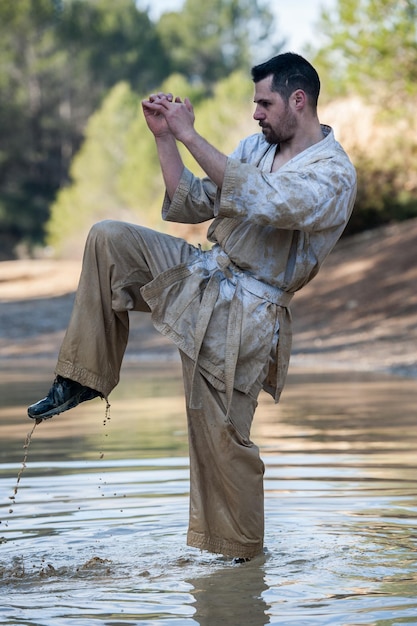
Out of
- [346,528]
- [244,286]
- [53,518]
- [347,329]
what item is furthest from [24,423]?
[347,329]

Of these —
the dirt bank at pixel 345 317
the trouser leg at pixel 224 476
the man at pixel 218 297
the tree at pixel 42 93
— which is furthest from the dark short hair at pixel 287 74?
the tree at pixel 42 93

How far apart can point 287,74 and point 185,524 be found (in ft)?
7.76

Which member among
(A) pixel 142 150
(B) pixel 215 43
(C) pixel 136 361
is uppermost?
(B) pixel 215 43

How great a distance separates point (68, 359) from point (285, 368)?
3.08 ft

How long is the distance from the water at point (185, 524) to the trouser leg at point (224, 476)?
0.13m

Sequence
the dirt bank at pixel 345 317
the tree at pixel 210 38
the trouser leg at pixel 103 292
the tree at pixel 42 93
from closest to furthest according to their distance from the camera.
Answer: the trouser leg at pixel 103 292 < the dirt bank at pixel 345 317 < the tree at pixel 42 93 < the tree at pixel 210 38

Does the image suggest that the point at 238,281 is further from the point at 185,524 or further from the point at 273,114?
the point at 185,524

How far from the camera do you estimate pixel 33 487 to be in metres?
7.49

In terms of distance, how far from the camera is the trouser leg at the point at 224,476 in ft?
17.2

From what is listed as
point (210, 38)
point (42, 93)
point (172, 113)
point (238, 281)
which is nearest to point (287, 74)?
point (172, 113)

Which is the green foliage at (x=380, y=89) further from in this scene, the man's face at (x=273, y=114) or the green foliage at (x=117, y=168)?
the man's face at (x=273, y=114)

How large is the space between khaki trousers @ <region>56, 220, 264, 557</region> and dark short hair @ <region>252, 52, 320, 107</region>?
761mm

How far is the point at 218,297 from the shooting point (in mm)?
5246

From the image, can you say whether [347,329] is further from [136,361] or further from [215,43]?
[215,43]
